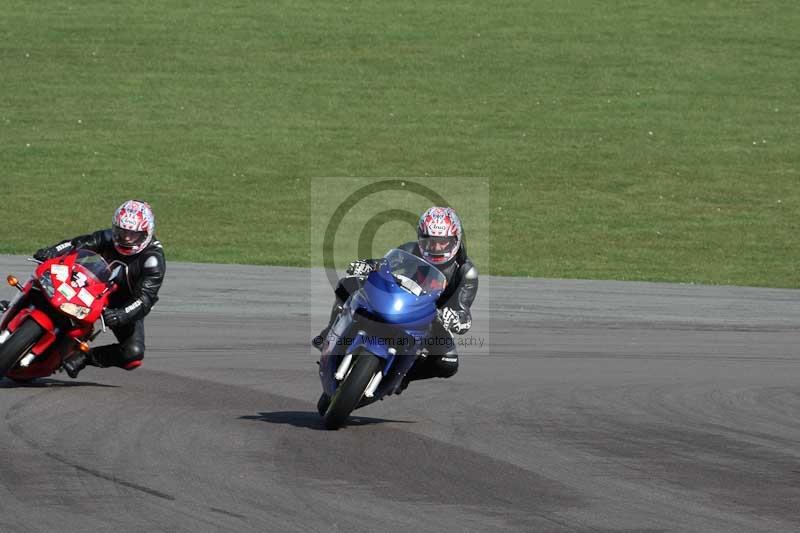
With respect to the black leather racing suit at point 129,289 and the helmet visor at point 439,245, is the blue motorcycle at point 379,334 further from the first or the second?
the black leather racing suit at point 129,289

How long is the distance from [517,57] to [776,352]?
95.9 ft

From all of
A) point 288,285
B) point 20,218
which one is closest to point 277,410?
Result: point 288,285

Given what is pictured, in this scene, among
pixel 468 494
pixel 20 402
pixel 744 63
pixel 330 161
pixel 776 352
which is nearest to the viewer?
pixel 468 494

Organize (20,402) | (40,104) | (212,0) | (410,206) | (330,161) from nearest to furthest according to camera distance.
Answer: (20,402)
(410,206)
(330,161)
(40,104)
(212,0)

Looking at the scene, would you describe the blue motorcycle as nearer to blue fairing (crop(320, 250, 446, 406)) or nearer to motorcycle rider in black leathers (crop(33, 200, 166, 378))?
blue fairing (crop(320, 250, 446, 406))

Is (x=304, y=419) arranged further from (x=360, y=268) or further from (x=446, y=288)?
(x=446, y=288)

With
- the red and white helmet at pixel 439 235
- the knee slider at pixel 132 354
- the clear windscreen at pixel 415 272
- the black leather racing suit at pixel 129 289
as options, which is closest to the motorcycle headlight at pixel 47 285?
the black leather racing suit at pixel 129 289

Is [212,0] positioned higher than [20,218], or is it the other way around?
[212,0]

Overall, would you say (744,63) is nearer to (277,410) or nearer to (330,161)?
(330,161)

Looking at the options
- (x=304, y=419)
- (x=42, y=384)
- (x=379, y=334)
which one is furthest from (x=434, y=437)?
(x=42, y=384)

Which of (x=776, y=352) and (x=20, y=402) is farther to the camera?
(x=776, y=352)

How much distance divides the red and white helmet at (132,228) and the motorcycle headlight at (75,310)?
3.45 feet

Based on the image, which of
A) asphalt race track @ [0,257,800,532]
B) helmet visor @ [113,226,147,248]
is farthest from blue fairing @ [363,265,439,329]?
helmet visor @ [113,226,147,248]

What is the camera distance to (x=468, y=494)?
27.9 feet
